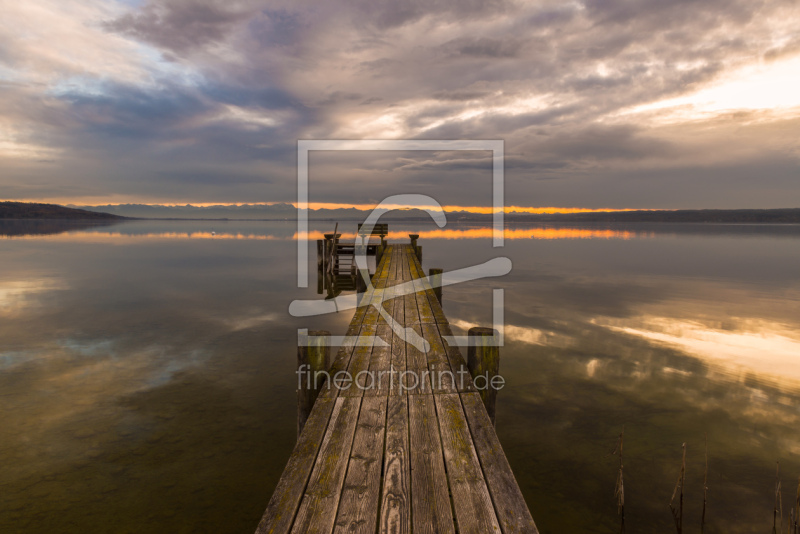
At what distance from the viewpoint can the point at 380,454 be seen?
13.0ft

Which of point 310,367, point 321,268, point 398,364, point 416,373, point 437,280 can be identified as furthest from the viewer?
point 321,268

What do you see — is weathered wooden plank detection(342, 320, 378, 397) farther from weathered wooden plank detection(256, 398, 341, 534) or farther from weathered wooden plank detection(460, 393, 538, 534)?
weathered wooden plank detection(460, 393, 538, 534)

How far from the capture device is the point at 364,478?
11.7 ft

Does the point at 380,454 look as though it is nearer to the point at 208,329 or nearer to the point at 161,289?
the point at 208,329

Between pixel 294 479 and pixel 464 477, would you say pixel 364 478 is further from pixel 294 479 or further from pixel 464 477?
pixel 464 477

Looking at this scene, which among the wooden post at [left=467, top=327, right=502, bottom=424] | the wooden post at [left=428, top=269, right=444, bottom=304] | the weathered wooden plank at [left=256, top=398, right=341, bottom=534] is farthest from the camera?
the wooden post at [left=428, top=269, right=444, bottom=304]

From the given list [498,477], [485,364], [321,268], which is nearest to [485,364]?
[485,364]

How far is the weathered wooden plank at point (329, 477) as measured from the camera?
305 cm

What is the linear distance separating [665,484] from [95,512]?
792 cm

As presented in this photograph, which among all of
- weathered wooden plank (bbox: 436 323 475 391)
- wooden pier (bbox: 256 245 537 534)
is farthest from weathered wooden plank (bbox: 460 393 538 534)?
weathered wooden plank (bbox: 436 323 475 391)

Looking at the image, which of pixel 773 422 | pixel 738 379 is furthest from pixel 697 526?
pixel 738 379

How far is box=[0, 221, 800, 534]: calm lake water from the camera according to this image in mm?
5539

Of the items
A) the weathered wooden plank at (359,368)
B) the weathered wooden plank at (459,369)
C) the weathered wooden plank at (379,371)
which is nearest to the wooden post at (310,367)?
the weathered wooden plank at (359,368)

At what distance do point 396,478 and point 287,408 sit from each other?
5.20 metres
